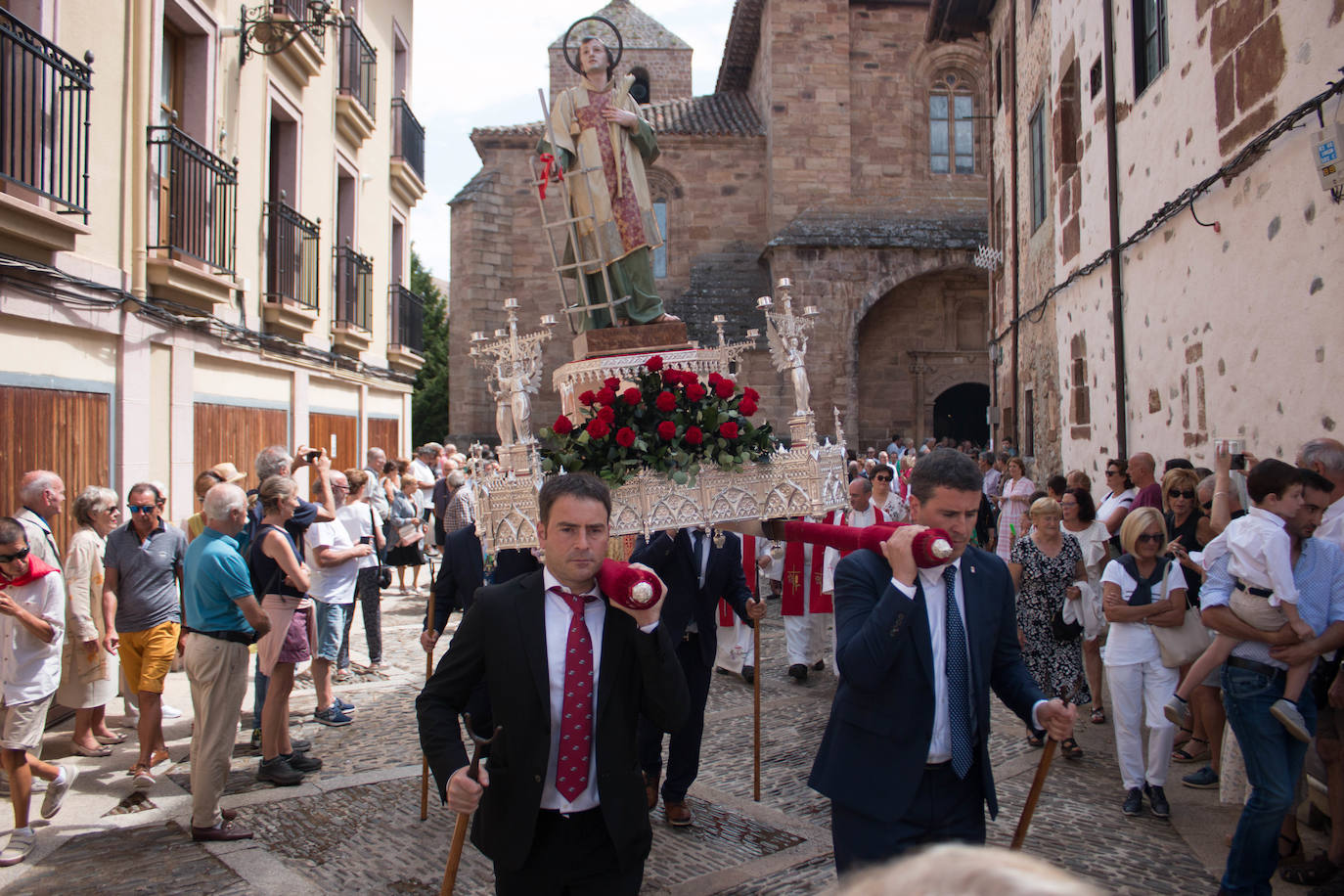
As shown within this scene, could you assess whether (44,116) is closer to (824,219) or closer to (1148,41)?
(1148,41)

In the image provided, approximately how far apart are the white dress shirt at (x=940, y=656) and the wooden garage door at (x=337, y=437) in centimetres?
1151

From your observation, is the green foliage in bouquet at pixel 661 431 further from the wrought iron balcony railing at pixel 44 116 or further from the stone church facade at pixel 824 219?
the stone church facade at pixel 824 219

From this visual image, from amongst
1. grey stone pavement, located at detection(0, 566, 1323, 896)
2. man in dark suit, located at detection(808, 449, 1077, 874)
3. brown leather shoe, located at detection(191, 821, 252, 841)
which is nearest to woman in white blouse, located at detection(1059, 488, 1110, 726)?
grey stone pavement, located at detection(0, 566, 1323, 896)

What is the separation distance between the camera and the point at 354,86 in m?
14.1

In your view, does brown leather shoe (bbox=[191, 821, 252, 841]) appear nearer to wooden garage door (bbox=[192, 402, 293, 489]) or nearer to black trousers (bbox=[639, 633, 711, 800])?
black trousers (bbox=[639, 633, 711, 800])

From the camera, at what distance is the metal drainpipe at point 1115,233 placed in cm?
983

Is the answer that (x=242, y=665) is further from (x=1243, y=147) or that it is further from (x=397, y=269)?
(x=397, y=269)

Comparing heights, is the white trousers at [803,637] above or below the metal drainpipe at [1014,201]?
below

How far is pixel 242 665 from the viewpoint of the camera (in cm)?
510

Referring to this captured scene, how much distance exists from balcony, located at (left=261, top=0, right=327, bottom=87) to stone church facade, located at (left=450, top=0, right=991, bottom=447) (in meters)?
11.5

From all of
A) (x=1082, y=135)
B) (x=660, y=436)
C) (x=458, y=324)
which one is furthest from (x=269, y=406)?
(x=458, y=324)

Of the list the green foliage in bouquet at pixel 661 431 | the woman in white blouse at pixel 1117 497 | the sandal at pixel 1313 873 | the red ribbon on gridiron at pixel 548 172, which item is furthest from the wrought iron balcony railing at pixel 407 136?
the sandal at pixel 1313 873

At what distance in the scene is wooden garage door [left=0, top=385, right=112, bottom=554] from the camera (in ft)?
22.5

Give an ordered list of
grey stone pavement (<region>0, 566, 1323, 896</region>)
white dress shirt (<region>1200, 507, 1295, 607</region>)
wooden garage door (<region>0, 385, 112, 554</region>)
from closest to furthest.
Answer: white dress shirt (<region>1200, 507, 1295, 607</region>), grey stone pavement (<region>0, 566, 1323, 896</region>), wooden garage door (<region>0, 385, 112, 554</region>)
